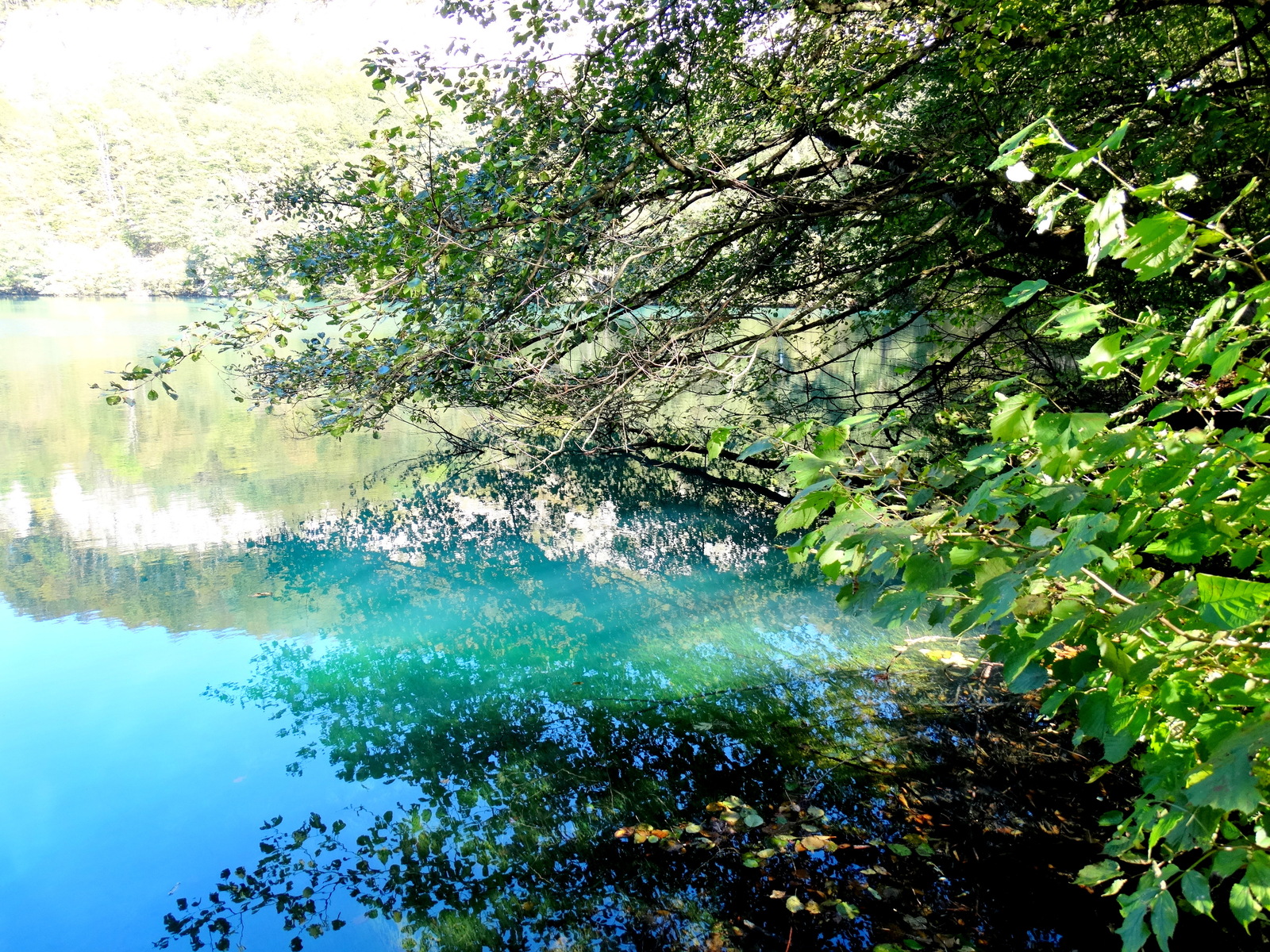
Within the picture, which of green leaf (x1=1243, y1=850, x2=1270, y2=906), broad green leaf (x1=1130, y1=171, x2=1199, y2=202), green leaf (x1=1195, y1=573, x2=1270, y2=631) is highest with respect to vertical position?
broad green leaf (x1=1130, y1=171, x2=1199, y2=202)

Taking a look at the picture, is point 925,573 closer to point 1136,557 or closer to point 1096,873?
point 1136,557

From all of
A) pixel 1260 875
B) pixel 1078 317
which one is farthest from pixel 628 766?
pixel 1078 317

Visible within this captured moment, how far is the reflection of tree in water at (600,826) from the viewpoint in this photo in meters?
2.89

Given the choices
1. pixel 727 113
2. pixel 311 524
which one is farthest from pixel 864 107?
pixel 311 524

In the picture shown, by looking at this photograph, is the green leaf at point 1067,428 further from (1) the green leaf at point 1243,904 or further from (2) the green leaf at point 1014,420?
(1) the green leaf at point 1243,904

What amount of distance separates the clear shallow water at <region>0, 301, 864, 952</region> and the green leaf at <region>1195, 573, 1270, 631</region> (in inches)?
99.7

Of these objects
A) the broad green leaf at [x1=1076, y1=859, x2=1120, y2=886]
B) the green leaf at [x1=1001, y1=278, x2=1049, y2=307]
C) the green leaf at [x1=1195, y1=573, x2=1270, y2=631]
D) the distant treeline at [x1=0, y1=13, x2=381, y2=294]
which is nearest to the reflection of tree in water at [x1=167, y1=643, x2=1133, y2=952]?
the broad green leaf at [x1=1076, y1=859, x2=1120, y2=886]

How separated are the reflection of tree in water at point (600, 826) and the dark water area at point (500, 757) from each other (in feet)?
0.05

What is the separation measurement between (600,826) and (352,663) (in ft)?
9.26

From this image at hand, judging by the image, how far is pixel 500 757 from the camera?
13.8 ft

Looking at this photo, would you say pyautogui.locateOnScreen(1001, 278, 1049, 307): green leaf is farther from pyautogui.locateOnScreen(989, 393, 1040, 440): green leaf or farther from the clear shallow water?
the clear shallow water

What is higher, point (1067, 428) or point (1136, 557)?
point (1067, 428)

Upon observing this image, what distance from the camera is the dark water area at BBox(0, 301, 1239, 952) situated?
302cm

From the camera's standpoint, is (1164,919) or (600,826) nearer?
(1164,919)
